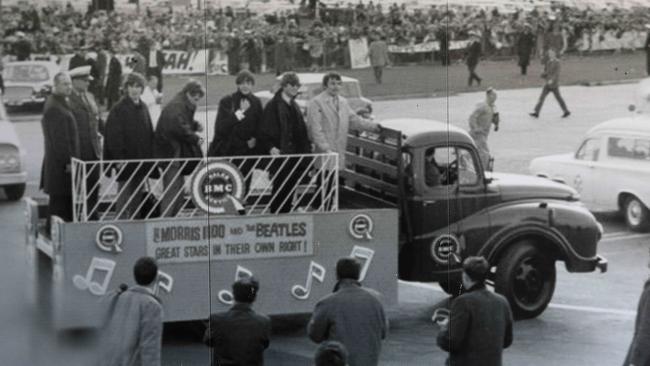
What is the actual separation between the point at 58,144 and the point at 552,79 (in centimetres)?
303

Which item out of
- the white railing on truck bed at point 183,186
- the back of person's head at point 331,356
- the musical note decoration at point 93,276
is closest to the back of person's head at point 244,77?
the white railing on truck bed at point 183,186

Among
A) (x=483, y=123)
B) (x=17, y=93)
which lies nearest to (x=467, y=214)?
(x=483, y=123)

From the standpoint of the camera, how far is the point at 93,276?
7.41m

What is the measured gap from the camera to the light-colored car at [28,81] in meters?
7.12

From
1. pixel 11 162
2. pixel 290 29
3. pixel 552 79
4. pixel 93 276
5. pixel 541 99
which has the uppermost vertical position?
pixel 290 29

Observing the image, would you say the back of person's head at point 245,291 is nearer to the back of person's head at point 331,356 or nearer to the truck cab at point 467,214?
the back of person's head at point 331,356

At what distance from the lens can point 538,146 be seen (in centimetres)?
846

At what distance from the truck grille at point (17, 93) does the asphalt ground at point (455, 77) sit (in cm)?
72

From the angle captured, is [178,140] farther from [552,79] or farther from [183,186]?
[552,79]

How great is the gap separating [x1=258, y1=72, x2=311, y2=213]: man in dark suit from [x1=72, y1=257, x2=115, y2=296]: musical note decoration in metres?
0.95

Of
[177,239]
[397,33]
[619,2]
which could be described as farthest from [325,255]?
[619,2]

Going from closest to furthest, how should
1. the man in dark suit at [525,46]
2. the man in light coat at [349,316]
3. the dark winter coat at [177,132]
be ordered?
the man in light coat at [349,316], the dark winter coat at [177,132], the man in dark suit at [525,46]

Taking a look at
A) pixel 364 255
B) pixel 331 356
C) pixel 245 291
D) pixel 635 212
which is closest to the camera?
pixel 331 356

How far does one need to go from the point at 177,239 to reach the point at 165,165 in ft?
1.34
